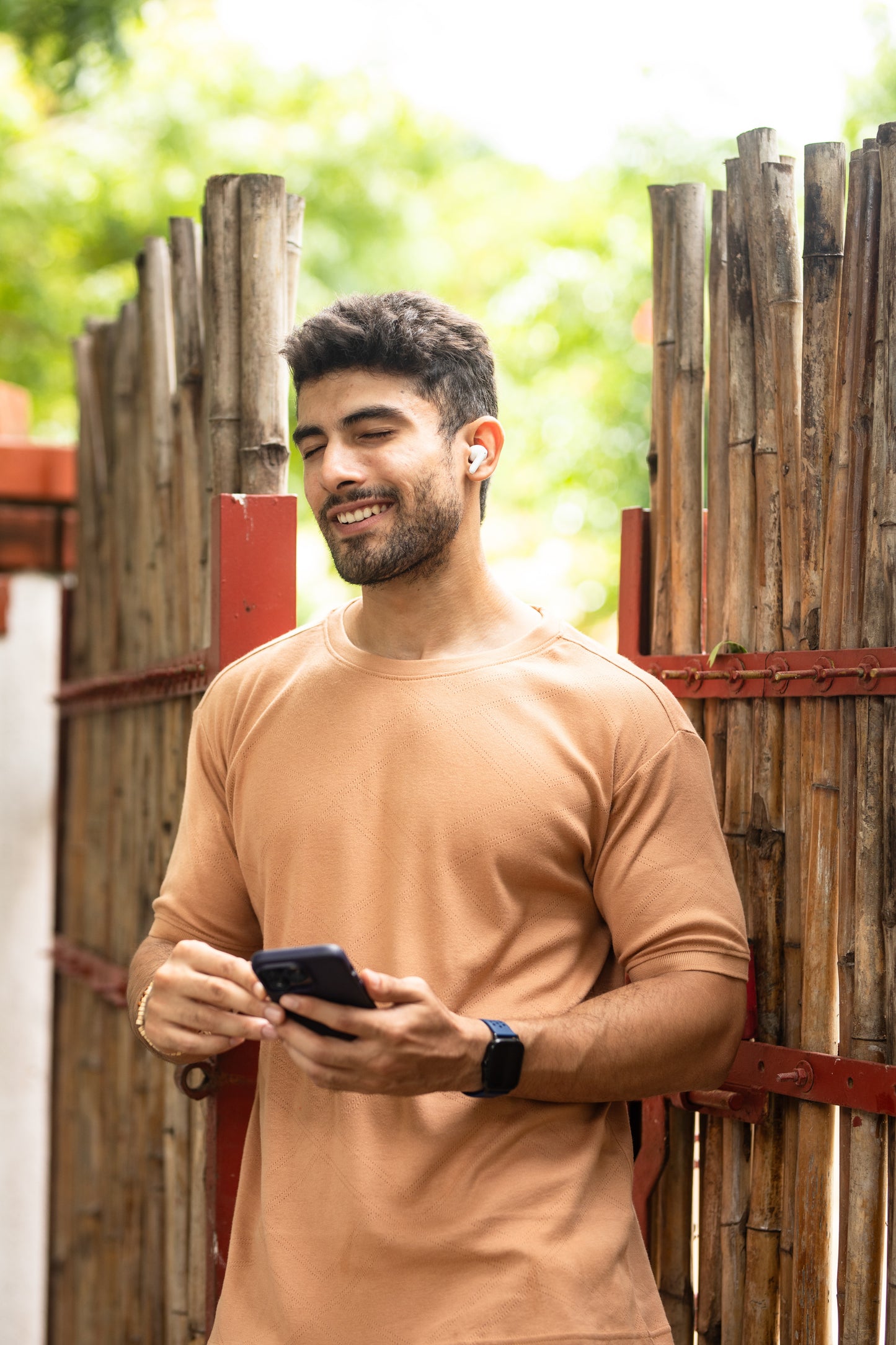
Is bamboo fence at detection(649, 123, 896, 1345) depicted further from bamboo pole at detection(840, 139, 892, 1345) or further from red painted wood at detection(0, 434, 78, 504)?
red painted wood at detection(0, 434, 78, 504)

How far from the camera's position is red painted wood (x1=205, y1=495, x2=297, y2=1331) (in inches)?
110

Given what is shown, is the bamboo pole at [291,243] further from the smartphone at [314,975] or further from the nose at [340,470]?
the smartphone at [314,975]

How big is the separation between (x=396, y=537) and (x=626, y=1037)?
831 millimetres

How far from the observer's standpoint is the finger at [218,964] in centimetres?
200

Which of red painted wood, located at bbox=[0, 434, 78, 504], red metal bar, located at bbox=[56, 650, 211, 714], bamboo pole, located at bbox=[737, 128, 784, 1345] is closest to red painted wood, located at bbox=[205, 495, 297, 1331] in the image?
red metal bar, located at bbox=[56, 650, 211, 714]

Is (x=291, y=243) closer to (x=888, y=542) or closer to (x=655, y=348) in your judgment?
(x=655, y=348)

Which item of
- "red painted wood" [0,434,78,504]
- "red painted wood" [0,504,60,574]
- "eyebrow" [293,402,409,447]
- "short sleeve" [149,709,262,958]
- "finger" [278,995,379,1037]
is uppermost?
"red painted wood" [0,434,78,504]

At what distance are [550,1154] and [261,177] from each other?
2.08 meters

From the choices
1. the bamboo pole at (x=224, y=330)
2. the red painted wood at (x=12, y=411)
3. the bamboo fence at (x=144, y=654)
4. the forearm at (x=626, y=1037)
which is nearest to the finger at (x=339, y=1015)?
the forearm at (x=626, y=1037)

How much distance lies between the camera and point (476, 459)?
238cm

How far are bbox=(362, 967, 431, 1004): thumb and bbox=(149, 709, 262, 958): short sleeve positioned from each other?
592mm

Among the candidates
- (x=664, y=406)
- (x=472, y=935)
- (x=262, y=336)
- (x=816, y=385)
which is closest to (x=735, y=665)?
(x=816, y=385)

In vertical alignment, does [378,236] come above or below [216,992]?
above

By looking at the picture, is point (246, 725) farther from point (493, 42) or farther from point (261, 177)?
point (493, 42)
